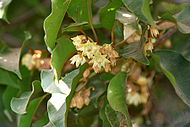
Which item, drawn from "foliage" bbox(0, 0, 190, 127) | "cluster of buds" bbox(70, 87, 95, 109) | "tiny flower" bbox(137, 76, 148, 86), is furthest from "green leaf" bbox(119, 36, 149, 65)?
"tiny flower" bbox(137, 76, 148, 86)

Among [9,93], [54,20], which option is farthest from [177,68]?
[9,93]

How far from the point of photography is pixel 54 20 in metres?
0.88

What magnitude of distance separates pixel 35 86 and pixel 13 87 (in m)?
0.45

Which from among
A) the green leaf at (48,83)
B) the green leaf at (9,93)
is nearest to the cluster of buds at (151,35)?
the green leaf at (48,83)

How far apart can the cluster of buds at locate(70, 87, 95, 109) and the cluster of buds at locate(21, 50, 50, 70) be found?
0.27 metres

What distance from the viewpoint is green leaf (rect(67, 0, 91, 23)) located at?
98cm

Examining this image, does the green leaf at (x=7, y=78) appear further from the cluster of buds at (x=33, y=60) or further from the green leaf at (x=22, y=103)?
the green leaf at (x=22, y=103)

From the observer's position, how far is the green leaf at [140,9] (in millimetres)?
792

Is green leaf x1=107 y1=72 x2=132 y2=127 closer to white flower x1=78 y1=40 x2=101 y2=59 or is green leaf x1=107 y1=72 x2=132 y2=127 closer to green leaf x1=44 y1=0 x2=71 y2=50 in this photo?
white flower x1=78 y1=40 x2=101 y2=59

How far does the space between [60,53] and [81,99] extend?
0.83 ft

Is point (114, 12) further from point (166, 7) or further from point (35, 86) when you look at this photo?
point (166, 7)

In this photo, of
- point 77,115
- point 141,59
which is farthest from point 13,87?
point 141,59

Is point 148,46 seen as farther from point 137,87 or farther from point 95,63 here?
point 137,87

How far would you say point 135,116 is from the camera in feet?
6.36
